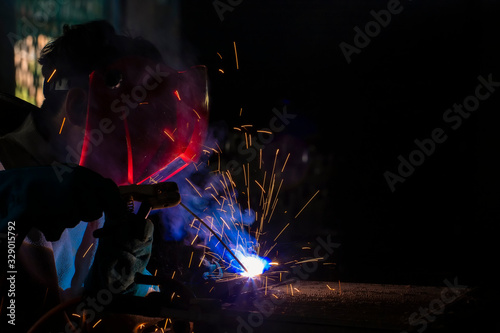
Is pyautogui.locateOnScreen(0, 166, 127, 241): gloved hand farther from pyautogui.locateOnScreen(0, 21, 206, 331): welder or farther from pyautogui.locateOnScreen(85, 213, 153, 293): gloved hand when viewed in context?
pyautogui.locateOnScreen(85, 213, 153, 293): gloved hand

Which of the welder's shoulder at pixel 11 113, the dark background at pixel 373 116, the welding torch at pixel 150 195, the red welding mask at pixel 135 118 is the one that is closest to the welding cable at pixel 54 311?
the welding torch at pixel 150 195

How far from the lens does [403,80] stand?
18.0 ft

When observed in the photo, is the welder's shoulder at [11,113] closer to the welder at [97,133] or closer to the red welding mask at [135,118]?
the welder at [97,133]

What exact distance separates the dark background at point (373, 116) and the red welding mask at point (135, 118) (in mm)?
2765

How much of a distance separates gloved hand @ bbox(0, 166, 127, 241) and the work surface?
547 mm

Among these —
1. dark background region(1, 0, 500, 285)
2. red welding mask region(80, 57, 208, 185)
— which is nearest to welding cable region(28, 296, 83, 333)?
red welding mask region(80, 57, 208, 185)

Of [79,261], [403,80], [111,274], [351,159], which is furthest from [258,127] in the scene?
[111,274]

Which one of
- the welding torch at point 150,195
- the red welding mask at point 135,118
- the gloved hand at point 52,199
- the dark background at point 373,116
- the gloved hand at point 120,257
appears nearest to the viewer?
the gloved hand at point 52,199

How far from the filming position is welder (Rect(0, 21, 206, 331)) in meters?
1.79

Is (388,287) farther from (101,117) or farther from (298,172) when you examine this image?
(298,172)

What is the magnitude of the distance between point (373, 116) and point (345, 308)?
440cm

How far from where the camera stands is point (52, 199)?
57.2 inches

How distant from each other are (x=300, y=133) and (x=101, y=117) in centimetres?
391

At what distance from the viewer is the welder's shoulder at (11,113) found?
78.9 inches
